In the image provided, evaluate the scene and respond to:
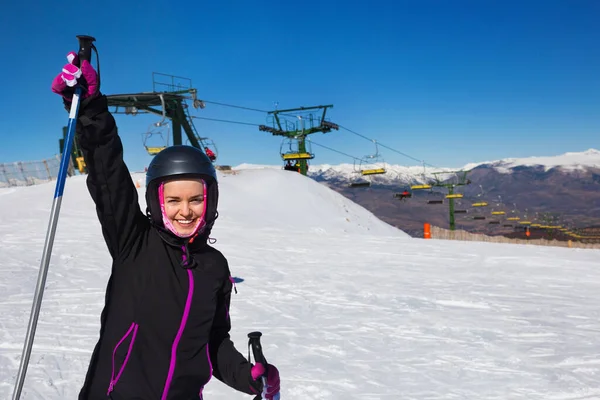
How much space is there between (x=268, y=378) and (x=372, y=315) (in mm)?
5179

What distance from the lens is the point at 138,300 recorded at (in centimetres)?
179

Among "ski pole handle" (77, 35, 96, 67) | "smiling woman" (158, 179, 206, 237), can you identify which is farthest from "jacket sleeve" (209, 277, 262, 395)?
"ski pole handle" (77, 35, 96, 67)

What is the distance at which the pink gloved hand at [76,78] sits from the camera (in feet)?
5.72

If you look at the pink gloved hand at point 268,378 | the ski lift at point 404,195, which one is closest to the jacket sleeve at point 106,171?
the pink gloved hand at point 268,378

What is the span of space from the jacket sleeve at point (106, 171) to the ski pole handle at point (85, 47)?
7.5 inches

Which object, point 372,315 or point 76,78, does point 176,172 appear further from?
→ point 372,315

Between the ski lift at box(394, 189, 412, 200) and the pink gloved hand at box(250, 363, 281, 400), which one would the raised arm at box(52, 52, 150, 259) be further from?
the ski lift at box(394, 189, 412, 200)

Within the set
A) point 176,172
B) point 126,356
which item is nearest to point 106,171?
point 176,172

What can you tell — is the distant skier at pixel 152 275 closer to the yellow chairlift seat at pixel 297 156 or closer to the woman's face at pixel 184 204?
the woman's face at pixel 184 204

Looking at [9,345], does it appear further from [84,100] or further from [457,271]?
[457,271]

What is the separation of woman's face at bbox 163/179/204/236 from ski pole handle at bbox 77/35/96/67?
2.10 feet

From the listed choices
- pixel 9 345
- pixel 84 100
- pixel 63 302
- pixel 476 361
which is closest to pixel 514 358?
pixel 476 361

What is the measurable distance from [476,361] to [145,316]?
4522 mm

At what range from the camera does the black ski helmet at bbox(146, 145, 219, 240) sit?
6.35 ft
